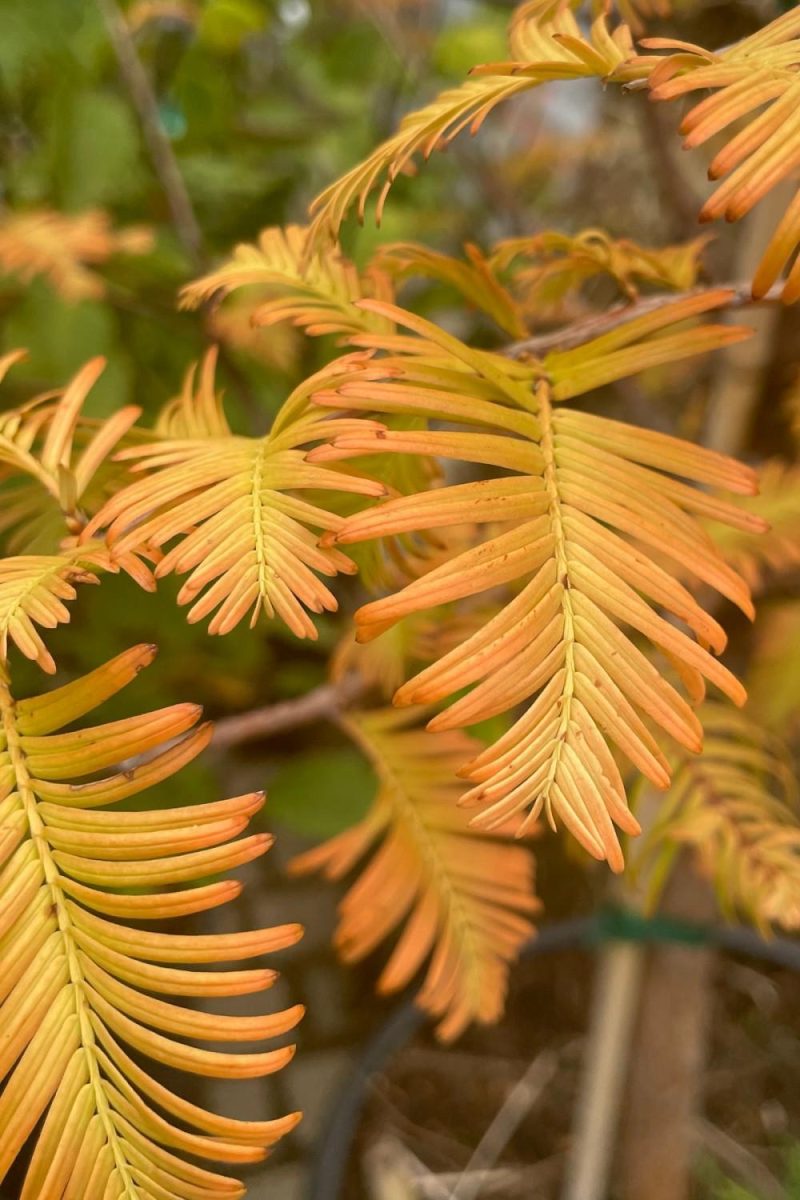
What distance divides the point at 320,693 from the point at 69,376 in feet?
1.63

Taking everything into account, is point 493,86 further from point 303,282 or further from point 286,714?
point 286,714

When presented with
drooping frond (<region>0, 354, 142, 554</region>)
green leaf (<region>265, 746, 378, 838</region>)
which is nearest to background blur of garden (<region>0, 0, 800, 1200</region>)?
green leaf (<region>265, 746, 378, 838</region>)

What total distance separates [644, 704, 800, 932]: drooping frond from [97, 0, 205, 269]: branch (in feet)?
2.04

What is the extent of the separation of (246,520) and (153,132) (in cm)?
72

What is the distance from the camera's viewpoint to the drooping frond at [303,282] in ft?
1.32

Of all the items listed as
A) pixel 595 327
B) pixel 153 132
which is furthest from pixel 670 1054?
pixel 153 132

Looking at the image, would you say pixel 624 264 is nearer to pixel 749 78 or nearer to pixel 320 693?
pixel 749 78

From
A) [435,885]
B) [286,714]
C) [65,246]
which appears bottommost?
[435,885]

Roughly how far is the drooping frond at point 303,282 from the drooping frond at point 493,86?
1.2 inches

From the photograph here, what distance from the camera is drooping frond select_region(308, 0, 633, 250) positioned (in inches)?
12.6

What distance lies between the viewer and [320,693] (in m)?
0.61

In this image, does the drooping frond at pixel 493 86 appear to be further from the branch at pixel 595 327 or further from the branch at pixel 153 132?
the branch at pixel 153 132

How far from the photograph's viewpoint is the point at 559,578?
0.29 m

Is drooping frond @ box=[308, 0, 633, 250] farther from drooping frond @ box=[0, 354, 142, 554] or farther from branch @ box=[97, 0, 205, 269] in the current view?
branch @ box=[97, 0, 205, 269]
